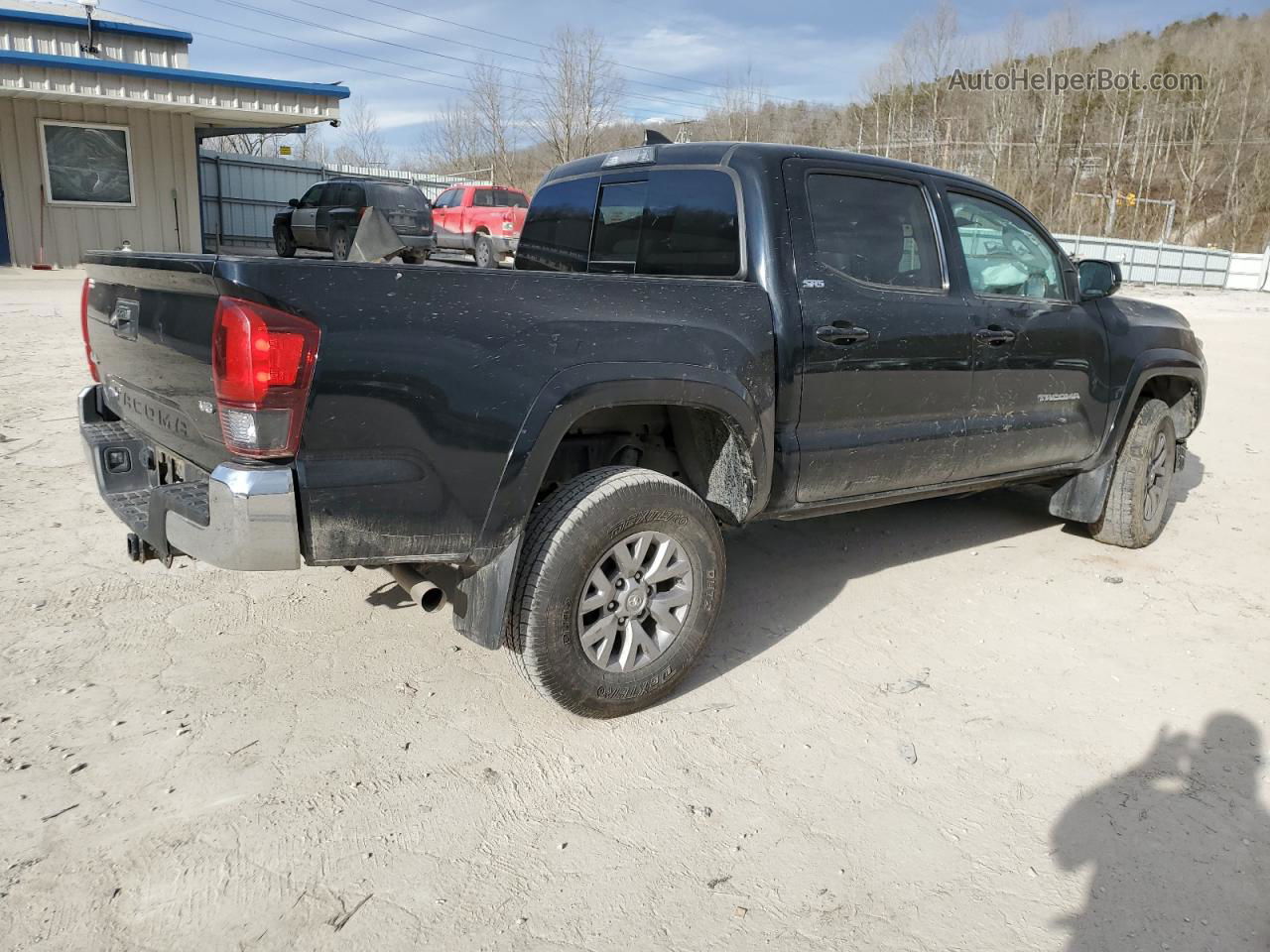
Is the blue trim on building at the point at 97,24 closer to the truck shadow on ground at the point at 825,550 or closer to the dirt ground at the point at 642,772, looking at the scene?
the dirt ground at the point at 642,772

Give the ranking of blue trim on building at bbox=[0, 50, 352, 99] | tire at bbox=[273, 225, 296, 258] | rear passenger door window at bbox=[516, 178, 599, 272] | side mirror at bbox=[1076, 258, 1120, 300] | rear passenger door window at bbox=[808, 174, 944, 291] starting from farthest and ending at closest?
tire at bbox=[273, 225, 296, 258] < blue trim on building at bbox=[0, 50, 352, 99] < side mirror at bbox=[1076, 258, 1120, 300] < rear passenger door window at bbox=[516, 178, 599, 272] < rear passenger door window at bbox=[808, 174, 944, 291]

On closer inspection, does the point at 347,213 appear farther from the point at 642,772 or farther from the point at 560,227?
the point at 642,772

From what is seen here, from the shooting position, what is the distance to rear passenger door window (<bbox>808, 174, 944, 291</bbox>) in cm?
378

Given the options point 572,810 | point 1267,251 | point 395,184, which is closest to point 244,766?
point 572,810

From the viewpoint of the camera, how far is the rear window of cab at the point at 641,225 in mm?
3723

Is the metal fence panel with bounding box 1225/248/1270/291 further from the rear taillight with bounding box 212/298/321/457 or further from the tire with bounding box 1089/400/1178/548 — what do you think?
the rear taillight with bounding box 212/298/321/457

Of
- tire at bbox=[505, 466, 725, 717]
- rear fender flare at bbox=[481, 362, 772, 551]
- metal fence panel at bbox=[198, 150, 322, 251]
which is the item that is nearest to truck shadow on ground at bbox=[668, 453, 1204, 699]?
tire at bbox=[505, 466, 725, 717]

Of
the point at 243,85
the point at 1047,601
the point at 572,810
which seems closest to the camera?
the point at 572,810

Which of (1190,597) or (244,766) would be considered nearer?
(244,766)

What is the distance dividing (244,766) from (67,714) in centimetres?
70

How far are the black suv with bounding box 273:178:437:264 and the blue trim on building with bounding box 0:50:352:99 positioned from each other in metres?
1.75

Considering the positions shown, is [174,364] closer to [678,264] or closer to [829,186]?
[678,264]

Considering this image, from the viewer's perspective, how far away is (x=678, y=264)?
3.88m

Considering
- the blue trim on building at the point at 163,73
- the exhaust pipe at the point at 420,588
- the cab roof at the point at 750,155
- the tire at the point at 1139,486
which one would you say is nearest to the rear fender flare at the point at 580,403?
the exhaust pipe at the point at 420,588
